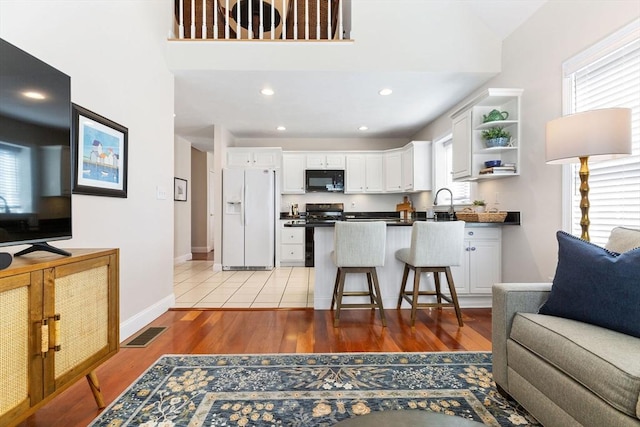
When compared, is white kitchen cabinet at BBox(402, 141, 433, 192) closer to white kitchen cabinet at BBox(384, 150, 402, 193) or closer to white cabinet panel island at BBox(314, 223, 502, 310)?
white kitchen cabinet at BBox(384, 150, 402, 193)

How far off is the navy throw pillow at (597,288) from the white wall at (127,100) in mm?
2763

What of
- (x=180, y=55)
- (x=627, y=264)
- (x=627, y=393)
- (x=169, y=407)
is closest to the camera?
(x=627, y=393)

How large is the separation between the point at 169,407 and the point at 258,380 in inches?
18.5

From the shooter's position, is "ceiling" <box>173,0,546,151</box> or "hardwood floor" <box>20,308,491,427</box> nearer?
"hardwood floor" <box>20,308,491,427</box>

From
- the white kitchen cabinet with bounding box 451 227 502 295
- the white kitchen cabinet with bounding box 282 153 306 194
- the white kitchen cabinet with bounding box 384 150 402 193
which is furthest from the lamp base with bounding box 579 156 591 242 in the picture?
the white kitchen cabinet with bounding box 282 153 306 194

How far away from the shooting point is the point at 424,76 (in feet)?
10.9

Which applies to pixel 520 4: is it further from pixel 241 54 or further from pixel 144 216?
pixel 144 216

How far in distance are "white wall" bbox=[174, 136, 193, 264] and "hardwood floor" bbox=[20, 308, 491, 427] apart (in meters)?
3.55

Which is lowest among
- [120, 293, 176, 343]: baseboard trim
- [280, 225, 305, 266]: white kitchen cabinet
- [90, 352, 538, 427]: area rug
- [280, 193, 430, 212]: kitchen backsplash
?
[90, 352, 538, 427]: area rug

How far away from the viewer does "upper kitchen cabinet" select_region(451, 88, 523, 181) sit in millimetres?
2990

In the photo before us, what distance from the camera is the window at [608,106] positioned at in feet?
6.44

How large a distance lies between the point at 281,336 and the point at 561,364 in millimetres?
1810

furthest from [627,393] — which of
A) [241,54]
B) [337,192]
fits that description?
[337,192]

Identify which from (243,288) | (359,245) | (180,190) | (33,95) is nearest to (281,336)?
(359,245)
